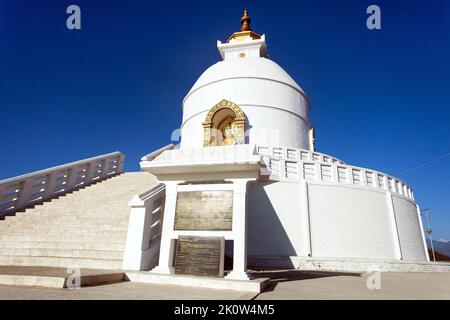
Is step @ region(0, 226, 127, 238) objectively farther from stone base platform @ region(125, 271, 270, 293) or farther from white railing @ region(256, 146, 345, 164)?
white railing @ region(256, 146, 345, 164)

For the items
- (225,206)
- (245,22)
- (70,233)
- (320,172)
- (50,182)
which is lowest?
(70,233)

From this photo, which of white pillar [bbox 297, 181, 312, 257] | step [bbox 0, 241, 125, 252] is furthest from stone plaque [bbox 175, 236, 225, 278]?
white pillar [bbox 297, 181, 312, 257]

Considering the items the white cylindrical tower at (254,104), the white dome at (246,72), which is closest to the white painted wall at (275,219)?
the white cylindrical tower at (254,104)

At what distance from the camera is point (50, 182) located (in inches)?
426

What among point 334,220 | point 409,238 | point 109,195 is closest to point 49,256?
point 109,195

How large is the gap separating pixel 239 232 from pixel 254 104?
41.6 ft

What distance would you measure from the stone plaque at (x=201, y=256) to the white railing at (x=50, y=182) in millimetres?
7555

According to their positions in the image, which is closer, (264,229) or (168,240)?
(168,240)

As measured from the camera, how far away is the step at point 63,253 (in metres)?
6.19

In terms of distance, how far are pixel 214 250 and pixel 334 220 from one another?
6.74 m

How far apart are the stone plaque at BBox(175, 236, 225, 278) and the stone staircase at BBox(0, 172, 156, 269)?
1.53m

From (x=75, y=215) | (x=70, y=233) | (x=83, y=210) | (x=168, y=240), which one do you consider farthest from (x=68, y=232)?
(x=168, y=240)

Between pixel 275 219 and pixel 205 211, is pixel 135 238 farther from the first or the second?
pixel 275 219

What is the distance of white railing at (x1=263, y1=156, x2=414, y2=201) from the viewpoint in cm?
1091
